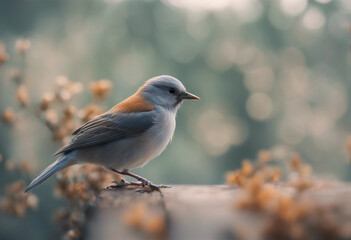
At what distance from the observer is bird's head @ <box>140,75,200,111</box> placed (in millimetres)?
3602

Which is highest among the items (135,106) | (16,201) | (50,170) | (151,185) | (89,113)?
(135,106)

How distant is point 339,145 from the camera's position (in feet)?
28.3

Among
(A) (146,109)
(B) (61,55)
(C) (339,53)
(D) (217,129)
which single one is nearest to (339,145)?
(C) (339,53)

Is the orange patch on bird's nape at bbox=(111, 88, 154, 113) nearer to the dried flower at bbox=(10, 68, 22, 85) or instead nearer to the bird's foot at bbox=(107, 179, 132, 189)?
the bird's foot at bbox=(107, 179, 132, 189)

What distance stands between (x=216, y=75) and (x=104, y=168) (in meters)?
6.12

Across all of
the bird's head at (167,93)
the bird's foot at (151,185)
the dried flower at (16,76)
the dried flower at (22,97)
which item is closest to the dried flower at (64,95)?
the dried flower at (22,97)

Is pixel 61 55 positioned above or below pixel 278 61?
below

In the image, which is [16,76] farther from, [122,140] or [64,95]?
[122,140]

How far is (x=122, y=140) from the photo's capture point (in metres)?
3.25

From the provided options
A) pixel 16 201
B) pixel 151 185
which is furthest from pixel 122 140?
pixel 16 201

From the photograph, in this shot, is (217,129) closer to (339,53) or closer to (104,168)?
(339,53)

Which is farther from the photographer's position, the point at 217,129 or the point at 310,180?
the point at 217,129

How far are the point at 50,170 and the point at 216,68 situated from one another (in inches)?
253

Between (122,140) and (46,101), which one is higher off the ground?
(46,101)
